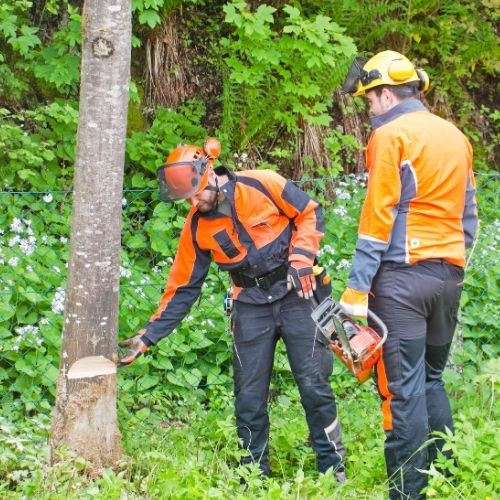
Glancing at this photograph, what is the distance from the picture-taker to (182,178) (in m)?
4.44

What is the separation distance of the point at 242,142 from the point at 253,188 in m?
4.12

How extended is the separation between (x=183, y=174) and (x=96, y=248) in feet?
1.99

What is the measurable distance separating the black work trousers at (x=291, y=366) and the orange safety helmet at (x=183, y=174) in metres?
0.76

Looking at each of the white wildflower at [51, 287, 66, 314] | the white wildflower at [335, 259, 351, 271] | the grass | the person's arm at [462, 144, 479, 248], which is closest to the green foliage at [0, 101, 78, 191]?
the white wildflower at [51, 287, 66, 314]

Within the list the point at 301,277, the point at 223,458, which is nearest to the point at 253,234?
the point at 301,277

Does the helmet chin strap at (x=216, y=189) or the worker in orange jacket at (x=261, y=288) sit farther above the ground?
the helmet chin strap at (x=216, y=189)

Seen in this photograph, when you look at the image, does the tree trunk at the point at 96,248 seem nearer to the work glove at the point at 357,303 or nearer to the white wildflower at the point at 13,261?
the work glove at the point at 357,303

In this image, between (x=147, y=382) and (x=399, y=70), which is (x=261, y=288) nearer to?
(x=399, y=70)

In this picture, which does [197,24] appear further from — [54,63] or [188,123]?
[54,63]

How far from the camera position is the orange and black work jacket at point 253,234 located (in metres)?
4.68

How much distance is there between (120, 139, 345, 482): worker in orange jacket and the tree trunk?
1.13ft

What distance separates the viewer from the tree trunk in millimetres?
4094

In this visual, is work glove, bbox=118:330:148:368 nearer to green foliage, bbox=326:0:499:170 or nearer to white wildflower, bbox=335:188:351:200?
white wildflower, bbox=335:188:351:200

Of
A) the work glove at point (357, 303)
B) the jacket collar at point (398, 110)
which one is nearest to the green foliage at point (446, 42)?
the jacket collar at point (398, 110)
